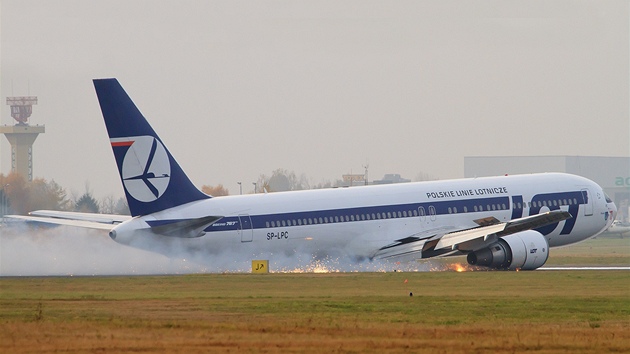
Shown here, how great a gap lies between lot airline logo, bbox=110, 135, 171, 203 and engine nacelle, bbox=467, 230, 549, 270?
14.5m

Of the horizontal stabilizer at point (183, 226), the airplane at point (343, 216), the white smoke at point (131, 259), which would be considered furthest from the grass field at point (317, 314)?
the airplane at point (343, 216)

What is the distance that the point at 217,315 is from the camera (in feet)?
111

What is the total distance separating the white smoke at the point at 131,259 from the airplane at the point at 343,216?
0.87ft

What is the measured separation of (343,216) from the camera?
5656cm

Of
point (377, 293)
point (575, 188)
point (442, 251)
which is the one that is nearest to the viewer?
point (377, 293)

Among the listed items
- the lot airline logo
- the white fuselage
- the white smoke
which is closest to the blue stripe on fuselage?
the white fuselage

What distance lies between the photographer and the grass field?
2744 centimetres

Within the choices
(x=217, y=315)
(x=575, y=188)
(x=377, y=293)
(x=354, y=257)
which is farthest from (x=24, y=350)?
(x=575, y=188)

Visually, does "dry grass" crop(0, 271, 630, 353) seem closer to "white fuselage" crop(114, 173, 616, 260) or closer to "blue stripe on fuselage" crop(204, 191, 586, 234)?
"white fuselage" crop(114, 173, 616, 260)

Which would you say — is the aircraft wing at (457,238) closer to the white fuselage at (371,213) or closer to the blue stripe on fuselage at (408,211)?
the white fuselage at (371,213)

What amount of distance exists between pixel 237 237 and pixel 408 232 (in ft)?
28.9

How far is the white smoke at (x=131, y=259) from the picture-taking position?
53781 mm

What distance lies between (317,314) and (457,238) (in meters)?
23.3

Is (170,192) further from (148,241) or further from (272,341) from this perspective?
(272,341)
